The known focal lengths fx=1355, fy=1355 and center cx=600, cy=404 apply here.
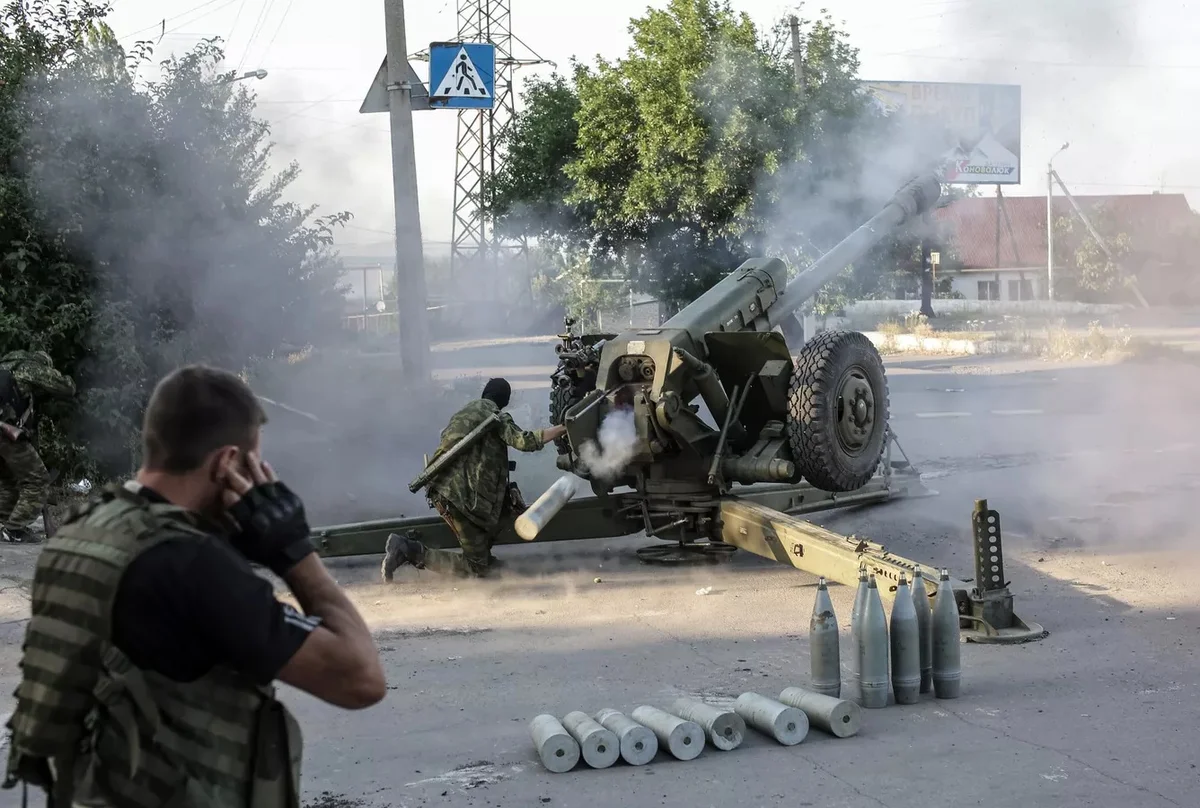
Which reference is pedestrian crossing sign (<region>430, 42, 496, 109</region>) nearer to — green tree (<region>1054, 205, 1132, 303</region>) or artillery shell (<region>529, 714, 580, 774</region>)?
artillery shell (<region>529, 714, 580, 774</region>)

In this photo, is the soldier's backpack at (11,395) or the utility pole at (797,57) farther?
the utility pole at (797,57)

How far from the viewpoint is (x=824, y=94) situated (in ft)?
62.8

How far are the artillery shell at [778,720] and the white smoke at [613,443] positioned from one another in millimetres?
3401

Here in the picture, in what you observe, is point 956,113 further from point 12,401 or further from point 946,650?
point 946,650

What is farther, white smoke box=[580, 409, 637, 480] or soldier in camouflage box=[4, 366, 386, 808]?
white smoke box=[580, 409, 637, 480]

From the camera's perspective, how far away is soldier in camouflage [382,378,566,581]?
8781 millimetres

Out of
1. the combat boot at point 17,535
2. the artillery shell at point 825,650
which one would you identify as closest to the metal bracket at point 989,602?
the artillery shell at point 825,650

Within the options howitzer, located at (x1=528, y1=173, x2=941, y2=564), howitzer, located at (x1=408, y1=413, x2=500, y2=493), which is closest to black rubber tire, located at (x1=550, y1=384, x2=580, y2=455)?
howitzer, located at (x1=528, y1=173, x2=941, y2=564)

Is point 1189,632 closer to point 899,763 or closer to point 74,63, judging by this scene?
point 899,763

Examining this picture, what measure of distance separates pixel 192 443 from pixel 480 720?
3.71m

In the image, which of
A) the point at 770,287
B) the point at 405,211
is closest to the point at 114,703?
the point at 770,287

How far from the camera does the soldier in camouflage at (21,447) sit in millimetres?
9875

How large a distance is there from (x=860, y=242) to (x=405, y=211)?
5917 millimetres

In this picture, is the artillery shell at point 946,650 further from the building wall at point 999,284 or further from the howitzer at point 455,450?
the building wall at point 999,284
